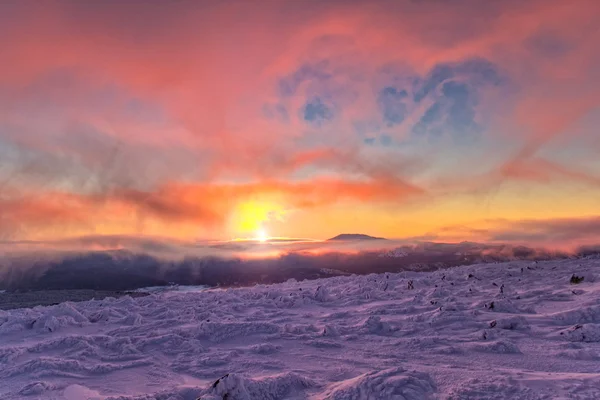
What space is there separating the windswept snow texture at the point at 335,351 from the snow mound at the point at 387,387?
0.8 inches

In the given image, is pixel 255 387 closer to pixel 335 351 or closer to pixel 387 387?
pixel 387 387

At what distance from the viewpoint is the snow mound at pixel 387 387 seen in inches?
185

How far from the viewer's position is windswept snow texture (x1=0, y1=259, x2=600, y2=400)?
4.98 meters

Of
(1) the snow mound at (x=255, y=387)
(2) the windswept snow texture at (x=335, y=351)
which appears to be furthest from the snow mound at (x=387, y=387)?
(1) the snow mound at (x=255, y=387)

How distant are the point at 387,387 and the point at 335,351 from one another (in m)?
2.47

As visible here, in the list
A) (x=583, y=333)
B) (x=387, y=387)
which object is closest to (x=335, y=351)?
(x=387, y=387)

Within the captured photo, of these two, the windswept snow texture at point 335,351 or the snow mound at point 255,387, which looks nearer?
the snow mound at point 255,387

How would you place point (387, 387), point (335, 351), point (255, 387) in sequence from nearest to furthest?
point (387, 387) → point (255, 387) → point (335, 351)

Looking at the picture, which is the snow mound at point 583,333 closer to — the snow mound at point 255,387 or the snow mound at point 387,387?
the snow mound at point 387,387

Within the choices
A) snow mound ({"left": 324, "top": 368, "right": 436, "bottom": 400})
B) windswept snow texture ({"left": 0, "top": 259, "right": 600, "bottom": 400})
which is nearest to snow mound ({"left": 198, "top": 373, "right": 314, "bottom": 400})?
windswept snow texture ({"left": 0, "top": 259, "right": 600, "bottom": 400})

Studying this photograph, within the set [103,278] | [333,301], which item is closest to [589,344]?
[333,301]

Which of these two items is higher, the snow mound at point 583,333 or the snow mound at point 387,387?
the snow mound at point 583,333

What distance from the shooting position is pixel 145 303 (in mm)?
14953

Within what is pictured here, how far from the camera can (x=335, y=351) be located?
718cm
